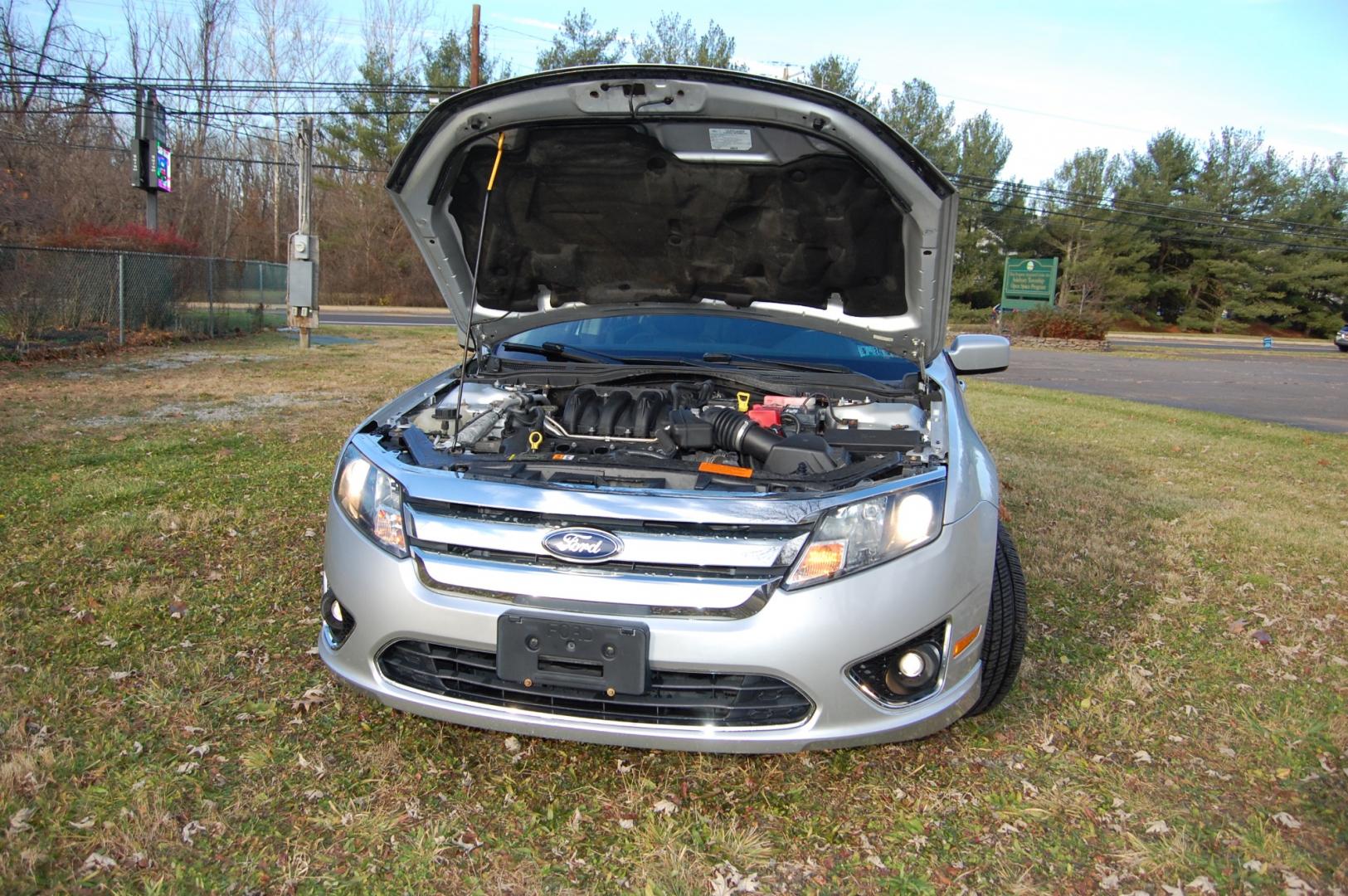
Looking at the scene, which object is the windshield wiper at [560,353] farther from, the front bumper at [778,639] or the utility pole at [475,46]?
the utility pole at [475,46]

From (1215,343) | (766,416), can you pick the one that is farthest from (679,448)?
(1215,343)

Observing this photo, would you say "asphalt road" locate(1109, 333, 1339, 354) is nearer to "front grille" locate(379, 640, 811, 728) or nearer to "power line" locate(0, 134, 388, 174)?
"power line" locate(0, 134, 388, 174)

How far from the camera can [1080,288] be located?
42031 millimetres

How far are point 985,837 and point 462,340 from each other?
2660mm

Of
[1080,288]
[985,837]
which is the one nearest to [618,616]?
[985,837]

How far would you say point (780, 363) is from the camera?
359cm

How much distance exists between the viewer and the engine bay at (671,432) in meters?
2.48

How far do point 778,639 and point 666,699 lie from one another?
322 mm

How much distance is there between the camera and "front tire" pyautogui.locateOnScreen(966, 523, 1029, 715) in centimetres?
263

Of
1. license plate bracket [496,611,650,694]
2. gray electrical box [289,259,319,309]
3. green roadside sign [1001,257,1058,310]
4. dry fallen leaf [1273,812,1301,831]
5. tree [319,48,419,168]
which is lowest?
dry fallen leaf [1273,812,1301,831]

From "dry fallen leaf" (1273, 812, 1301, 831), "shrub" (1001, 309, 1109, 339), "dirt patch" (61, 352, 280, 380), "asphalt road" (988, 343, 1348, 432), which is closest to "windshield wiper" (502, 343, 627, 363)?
"dry fallen leaf" (1273, 812, 1301, 831)

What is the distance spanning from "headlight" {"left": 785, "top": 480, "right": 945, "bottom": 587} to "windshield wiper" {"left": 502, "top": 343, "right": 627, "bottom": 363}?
169 centimetres

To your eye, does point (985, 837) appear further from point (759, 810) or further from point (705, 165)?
point (705, 165)

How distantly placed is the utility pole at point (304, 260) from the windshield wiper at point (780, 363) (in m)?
11.5
